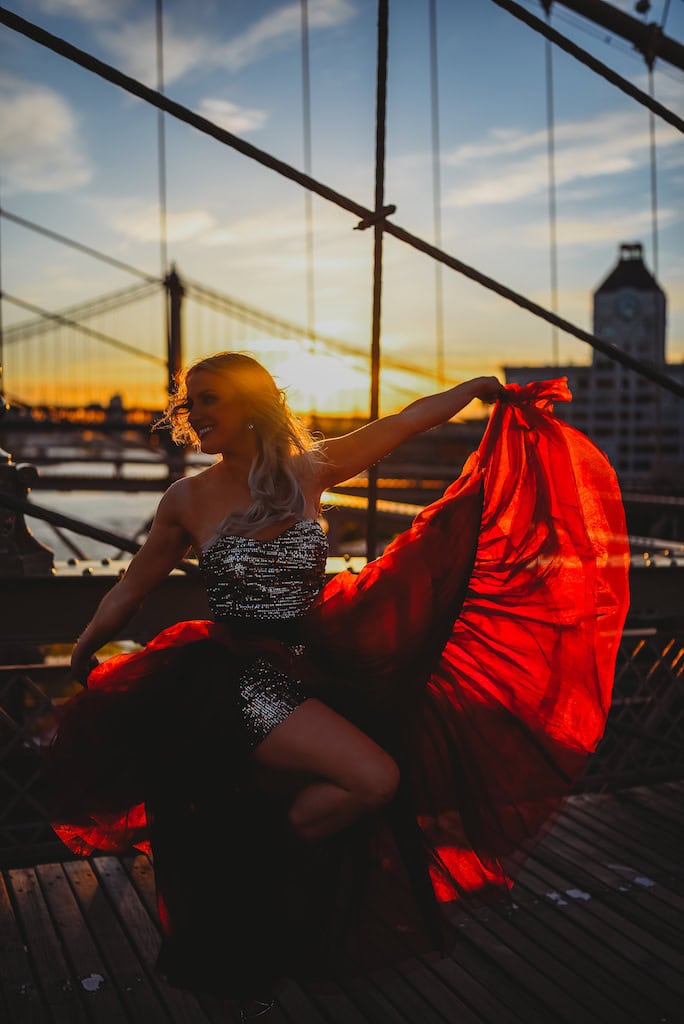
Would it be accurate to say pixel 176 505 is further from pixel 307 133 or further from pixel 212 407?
pixel 307 133

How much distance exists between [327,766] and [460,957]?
118cm

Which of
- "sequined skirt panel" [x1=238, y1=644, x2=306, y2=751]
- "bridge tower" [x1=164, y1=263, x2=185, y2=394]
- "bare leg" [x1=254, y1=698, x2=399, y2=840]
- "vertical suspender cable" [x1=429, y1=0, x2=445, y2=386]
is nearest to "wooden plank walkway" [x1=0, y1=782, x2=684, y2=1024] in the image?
"bare leg" [x1=254, y1=698, x2=399, y2=840]

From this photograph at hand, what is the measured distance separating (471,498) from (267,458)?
0.55 metres

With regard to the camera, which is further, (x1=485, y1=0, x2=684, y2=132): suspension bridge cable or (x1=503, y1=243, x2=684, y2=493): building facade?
(x1=503, y1=243, x2=684, y2=493): building facade

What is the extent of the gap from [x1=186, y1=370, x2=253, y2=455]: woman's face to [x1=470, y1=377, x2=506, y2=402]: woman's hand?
0.63 m

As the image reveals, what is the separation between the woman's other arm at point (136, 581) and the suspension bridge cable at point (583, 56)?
192 cm

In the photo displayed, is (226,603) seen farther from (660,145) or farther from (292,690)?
(660,145)

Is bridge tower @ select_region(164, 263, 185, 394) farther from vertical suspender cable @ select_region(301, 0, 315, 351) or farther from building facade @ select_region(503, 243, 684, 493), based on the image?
building facade @ select_region(503, 243, 684, 493)

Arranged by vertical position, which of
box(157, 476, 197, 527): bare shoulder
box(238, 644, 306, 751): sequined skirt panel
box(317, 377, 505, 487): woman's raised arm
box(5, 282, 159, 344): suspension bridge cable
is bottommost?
box(238, 644, 306, 751): sequined skirt panel

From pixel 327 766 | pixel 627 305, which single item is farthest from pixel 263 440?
pixel 627 305

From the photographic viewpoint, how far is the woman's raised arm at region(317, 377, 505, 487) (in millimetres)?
2471

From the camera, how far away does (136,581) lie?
92.7 inches

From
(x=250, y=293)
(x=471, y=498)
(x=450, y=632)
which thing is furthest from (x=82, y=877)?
(x=250, y=293)

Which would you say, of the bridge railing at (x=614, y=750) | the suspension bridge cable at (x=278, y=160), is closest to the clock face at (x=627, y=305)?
the bridge railing at (x=614, y=750)
